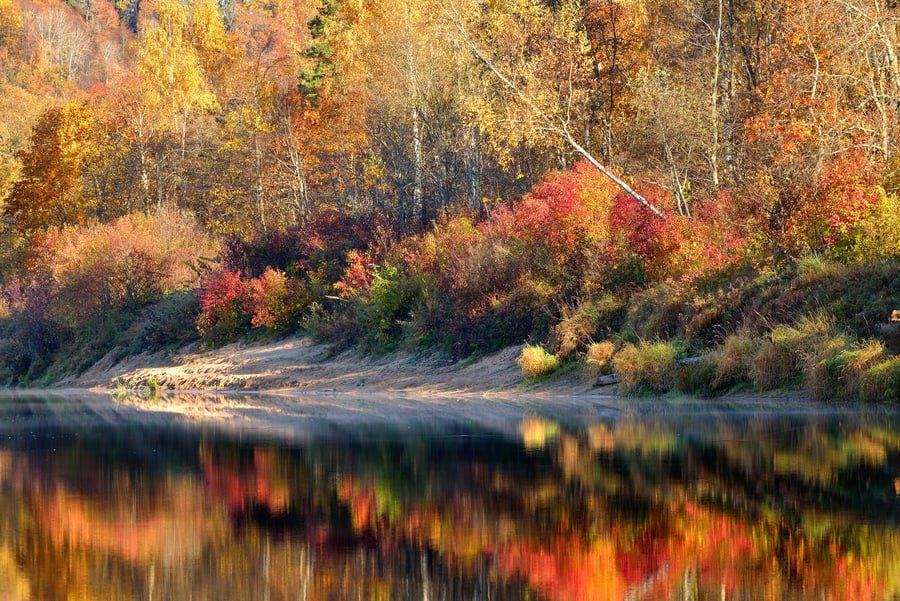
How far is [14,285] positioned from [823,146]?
4937 centimetres

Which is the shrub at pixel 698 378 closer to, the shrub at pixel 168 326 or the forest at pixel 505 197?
the forest at pixel 505 197

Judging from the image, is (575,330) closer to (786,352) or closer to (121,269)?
(786,352)

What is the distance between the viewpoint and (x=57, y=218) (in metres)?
73.6

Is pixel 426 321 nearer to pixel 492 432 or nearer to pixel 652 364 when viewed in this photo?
pixel 652 364

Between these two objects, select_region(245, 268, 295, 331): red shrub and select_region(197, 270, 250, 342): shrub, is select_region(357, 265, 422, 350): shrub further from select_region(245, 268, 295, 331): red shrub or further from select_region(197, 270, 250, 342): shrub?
select_region(197, 270, 250, 342): shrub

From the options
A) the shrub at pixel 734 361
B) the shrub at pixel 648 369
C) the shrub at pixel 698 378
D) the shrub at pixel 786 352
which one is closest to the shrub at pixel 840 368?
the shrub at pixel 786 352

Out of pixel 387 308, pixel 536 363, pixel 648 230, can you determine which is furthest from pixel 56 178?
pixel 536 363

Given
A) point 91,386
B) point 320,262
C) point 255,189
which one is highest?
point 255,189

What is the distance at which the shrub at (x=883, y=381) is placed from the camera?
22688 millimetres

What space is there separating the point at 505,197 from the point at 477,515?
35904 millimetres

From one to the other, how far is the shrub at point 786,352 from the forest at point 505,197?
4cm

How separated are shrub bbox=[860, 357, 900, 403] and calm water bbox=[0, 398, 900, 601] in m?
2.19

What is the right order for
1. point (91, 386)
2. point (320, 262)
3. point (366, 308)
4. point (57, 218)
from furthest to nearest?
point (57, 218), point (91, 386), point (320, 262), point (366, 308)

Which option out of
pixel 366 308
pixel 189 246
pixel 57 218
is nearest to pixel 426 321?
pixel 366 308
